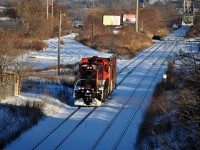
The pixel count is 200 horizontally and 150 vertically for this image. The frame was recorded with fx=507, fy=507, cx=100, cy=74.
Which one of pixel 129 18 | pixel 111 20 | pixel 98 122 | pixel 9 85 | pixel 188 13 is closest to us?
pixel 188 13

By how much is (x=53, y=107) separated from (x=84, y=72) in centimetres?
260

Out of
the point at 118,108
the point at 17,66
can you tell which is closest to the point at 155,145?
the point at 118,108

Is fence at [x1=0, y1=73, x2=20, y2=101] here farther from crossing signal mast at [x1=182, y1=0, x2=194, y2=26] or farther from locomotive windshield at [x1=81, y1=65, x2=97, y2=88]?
crossing signal mast at [x1=182, y1=0, x2=194, y2=26]

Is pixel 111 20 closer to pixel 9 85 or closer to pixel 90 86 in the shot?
pixel 90 86

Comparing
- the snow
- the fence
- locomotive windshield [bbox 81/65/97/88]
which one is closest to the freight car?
locomotive windshield [bbox 81/65/97/88]

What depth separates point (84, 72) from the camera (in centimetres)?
2683

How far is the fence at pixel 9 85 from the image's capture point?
26.2m

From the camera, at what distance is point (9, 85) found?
26984 millimetres

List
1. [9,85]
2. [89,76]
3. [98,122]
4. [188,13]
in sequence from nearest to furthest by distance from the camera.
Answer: [188,13] → [98,122] → [89,76] → [9,85]

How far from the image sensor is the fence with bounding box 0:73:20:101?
26.2 m

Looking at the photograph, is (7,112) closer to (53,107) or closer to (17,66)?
(53,107)

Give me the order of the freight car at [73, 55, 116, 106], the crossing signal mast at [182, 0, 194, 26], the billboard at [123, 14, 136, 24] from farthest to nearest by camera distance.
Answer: the billboard at [123, 14, 136, 24], the freight car at [73, 55, 116, 106], the crossing signal mast at [182, 0, 194, 26]

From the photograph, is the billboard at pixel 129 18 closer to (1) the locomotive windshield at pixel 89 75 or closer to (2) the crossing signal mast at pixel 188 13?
(1) the locomotive windshield at pixel 89 75

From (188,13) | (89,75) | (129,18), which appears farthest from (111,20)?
(188,13)
